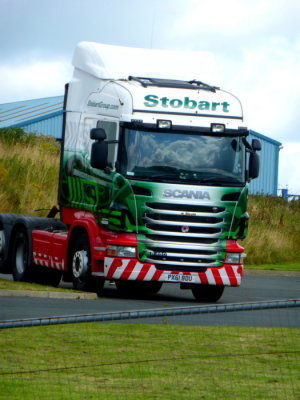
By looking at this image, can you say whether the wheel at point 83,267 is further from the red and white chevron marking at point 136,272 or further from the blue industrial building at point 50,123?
the blue industrial building at point 50,123

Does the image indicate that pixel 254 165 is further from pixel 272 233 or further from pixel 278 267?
pixel 272 233

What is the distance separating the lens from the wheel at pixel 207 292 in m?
20.4

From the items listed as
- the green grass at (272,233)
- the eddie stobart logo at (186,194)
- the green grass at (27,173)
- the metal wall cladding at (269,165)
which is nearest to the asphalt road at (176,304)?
the eddie stobart logo at (186,194)

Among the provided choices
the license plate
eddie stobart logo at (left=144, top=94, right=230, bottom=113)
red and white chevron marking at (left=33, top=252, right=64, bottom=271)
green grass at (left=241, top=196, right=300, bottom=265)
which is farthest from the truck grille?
green grass at (left=241, top=196, right=300, bottom=265)

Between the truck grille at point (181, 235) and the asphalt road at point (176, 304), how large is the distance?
755 millimetres

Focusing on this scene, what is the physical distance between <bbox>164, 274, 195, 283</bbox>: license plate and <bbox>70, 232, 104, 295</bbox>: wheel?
1268mm

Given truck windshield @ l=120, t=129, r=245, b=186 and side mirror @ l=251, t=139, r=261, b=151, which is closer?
truck windshield @ l=120, t=129, r=245, b=186

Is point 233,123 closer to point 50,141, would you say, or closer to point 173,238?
point 173,238

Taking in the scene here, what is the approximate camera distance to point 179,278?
19078 mm

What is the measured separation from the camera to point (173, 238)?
62.5ft

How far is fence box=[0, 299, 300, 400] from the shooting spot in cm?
784

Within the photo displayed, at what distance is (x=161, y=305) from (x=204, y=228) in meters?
1.50

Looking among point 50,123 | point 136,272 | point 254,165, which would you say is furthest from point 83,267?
point 50,123

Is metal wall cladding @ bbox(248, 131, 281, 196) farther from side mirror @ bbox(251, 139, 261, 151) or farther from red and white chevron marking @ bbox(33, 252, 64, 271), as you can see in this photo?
side mirror @ bbox(251, 139, 261, 151)
